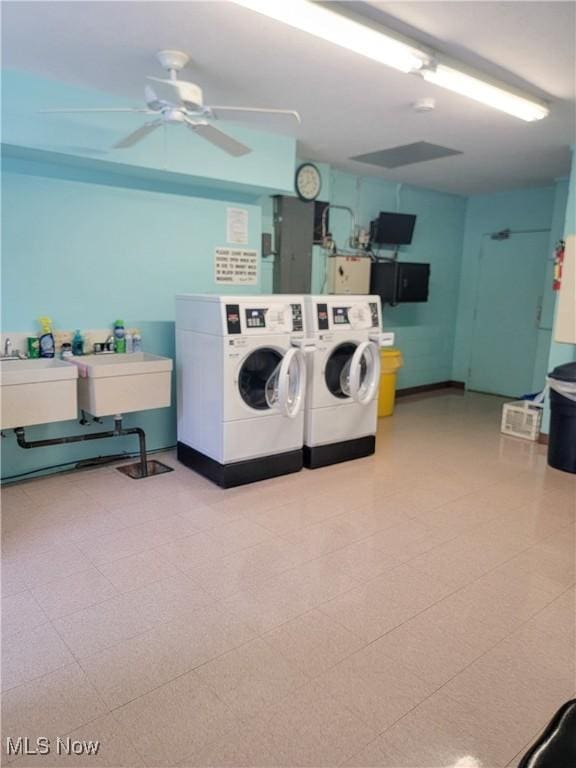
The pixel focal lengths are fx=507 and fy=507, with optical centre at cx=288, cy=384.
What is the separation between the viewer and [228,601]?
7.82 feet

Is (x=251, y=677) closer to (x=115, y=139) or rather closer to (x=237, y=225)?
(x=115, y=139)

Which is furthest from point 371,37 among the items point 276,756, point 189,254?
point 276,756

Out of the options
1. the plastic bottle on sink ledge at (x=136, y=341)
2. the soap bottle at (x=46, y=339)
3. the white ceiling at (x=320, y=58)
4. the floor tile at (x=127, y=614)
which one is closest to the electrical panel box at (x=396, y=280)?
the white ceiling at (x=320, y=58)

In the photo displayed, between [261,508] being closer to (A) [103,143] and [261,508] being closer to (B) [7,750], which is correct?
(B) [7,750]

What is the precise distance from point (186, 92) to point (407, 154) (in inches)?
119

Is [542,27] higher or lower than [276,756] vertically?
higher

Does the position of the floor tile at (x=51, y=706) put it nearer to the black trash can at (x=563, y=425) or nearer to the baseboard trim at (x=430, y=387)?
the black trash can at (x=563, y=425)

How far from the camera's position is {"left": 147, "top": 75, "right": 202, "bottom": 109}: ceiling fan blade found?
2.51 meters

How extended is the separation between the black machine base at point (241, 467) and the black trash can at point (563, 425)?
2.13m

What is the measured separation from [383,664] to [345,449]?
2.39 metres

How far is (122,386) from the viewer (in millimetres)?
3553

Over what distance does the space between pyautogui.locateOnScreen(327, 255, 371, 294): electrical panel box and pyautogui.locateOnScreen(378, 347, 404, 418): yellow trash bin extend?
0.83 m

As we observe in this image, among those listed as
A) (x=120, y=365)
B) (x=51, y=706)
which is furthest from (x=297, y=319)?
(x=51, y=706)

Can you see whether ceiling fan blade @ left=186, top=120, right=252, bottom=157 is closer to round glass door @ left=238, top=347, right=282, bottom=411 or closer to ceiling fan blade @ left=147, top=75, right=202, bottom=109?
ceiling fan blade @ left=147, top=75, right=202, bottom=109
